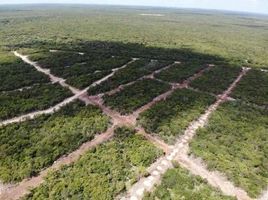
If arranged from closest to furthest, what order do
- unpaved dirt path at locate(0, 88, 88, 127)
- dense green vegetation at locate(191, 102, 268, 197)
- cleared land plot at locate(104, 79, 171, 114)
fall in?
dense green vegetation at locate(191, 102, 268, 197)
unpaved dirt path at locate(0, 88, 88, 127)
cleared land plot at locate(104, 79, 171, 114)

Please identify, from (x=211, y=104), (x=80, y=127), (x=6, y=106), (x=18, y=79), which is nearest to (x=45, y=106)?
(x=6, y=106)

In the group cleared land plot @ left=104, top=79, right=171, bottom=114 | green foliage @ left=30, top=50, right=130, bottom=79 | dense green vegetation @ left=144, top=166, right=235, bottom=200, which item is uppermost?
dense green vegetation @ left=144, top=166, right=235, bottom=200

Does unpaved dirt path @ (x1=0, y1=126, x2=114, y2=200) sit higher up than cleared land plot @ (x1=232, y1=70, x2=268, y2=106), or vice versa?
unpaved dirt path @ (x1=0, y1=126, x2=114, y2=200)

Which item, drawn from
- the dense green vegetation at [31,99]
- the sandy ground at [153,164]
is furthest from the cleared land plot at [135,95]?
the dense green vegetation at [31,99]

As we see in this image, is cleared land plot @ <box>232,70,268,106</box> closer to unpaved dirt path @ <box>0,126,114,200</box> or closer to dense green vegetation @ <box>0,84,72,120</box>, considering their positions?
unpaved dirt path @ <box>0,126,114,200</box>

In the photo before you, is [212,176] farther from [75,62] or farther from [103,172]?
[75,62]

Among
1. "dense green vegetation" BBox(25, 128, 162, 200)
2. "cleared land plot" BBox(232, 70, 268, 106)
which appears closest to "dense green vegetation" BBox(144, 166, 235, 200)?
"dense green vegetation" BBox(25, 128, 162, 200)

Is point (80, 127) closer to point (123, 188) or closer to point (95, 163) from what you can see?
point (95, 163)

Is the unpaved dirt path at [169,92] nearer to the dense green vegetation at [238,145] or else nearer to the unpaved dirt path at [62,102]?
the unpaved dirt path at [62,102]

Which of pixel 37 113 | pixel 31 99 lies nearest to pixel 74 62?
pixel 31 99
